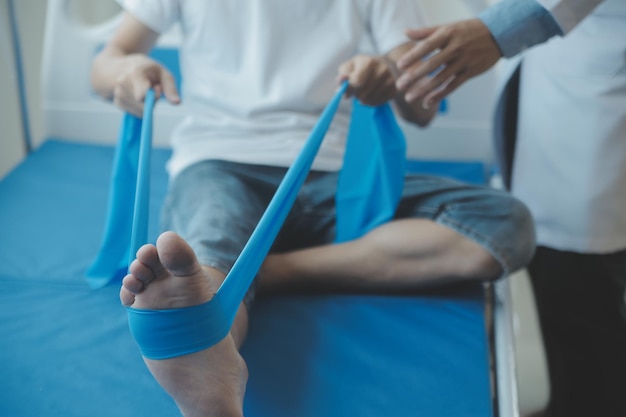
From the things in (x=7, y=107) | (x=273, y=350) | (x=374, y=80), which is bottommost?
(x=7, y=107)

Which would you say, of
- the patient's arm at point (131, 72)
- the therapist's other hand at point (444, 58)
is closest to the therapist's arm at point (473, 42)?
the therapist's other hand at point (444, 58)

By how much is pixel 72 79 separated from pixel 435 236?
1035 mm

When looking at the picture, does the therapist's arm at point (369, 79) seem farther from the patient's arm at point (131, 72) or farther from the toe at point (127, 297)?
the toe at point (127, 297)

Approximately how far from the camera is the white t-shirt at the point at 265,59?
49.2 inches

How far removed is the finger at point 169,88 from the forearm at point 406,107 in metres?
0.35

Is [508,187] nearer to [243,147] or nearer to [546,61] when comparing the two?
[546,61]

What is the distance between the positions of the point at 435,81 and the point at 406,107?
0.74ft

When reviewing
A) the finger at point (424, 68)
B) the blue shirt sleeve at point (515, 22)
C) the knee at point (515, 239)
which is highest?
the blue shirt sleeve at point (515, 22)

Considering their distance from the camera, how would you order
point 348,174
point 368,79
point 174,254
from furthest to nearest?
1. point 348,174
2. point 368,79
3. point 174,254

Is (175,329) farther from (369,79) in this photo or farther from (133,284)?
(369,79)

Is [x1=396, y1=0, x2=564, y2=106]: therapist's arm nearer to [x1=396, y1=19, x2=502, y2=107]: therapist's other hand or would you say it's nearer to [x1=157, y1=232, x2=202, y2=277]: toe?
[x1=396, y1=19, x2=502, y2=107]: therapist's other hand

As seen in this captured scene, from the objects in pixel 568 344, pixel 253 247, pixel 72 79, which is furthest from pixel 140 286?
pixel 72 79

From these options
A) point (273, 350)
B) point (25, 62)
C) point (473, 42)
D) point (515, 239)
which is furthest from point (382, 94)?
point (25, 62)

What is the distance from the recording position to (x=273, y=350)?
99cm
